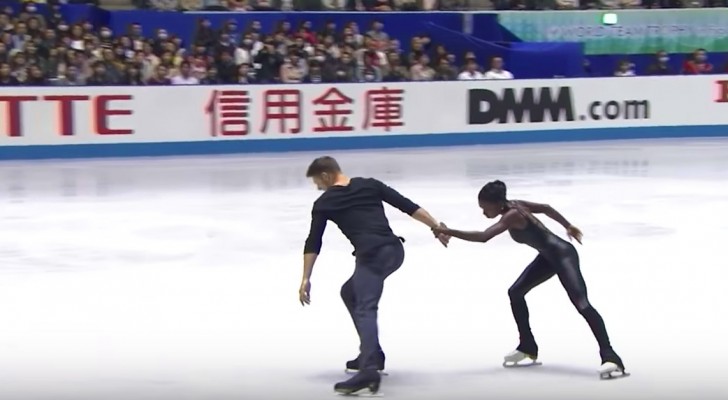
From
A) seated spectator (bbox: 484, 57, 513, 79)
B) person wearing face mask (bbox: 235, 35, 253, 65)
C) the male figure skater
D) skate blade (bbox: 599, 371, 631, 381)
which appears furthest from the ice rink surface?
seated spectator (bbox: 484, 57, 513, 79)

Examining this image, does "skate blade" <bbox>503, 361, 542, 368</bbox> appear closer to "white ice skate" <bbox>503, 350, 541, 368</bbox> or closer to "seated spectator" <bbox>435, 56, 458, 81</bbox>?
"white ice skate" <bbox>503, 350, 541, 368</bbox>

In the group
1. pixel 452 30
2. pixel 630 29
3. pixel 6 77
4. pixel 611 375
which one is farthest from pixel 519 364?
pixel 630 29

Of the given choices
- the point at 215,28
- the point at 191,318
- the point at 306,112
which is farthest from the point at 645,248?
the point at 215,28

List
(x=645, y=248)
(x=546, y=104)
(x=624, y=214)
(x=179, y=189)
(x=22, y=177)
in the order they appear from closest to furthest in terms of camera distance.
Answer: (x=645, y=248)
(x=624, y=214)
(x=179, y=189)
(x=22, y=177)
(x=546, y=104)

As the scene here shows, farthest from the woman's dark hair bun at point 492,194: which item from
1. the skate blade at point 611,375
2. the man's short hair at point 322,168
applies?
the skate blade at point 611,375

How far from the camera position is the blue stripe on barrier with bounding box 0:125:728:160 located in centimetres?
1747

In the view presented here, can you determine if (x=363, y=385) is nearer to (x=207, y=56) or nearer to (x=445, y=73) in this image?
(x=207, y=56)

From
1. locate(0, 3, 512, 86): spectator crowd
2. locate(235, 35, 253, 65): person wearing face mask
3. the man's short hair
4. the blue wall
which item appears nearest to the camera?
the man's short hair

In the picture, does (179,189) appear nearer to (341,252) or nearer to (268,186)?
(268,186)

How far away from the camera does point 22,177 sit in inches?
596

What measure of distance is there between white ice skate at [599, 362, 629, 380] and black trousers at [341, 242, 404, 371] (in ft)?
3.55

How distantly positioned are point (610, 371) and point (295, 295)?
2.80m

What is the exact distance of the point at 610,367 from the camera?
6047 mm

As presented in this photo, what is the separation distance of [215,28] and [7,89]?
5354 millimetres
